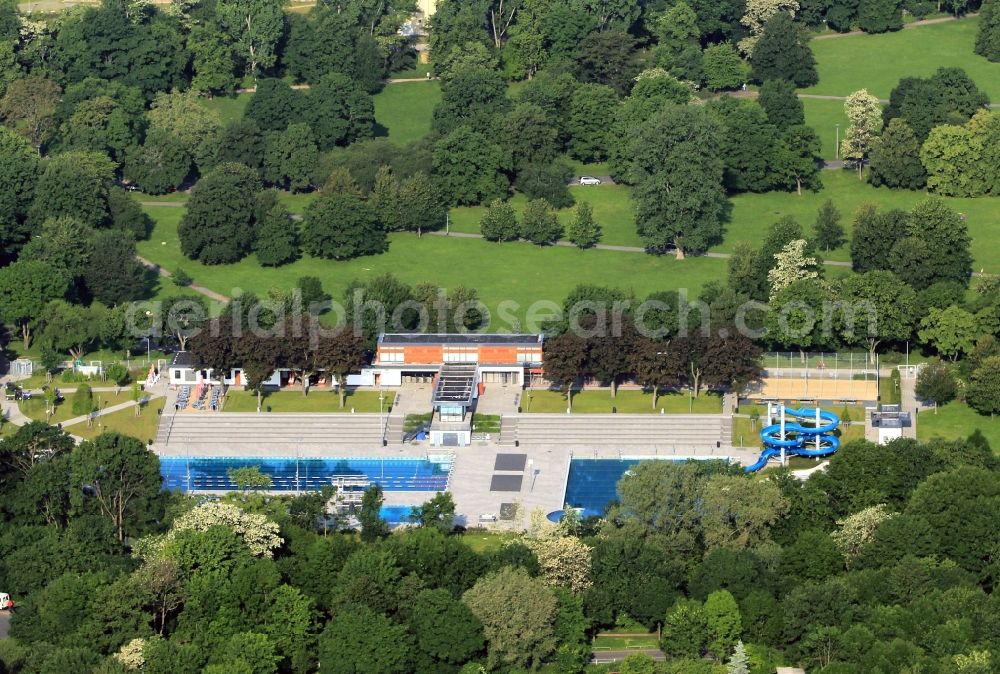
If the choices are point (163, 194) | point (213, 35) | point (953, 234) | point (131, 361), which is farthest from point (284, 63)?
point (953, 234)

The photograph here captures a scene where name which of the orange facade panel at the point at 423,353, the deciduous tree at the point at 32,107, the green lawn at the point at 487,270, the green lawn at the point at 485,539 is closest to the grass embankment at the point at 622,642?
the green lawn at the point at 485,539

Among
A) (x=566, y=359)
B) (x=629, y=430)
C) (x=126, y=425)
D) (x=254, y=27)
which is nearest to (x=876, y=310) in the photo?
(x=629, y=430)

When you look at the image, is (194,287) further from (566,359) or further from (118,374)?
(566,359)

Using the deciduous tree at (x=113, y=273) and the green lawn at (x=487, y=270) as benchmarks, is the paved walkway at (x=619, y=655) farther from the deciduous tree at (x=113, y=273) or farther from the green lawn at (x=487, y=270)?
the deciduous tree at (x=113, y=273)

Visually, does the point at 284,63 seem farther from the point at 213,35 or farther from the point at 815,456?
the point at 815,456

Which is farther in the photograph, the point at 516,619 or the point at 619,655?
the point at 619,655

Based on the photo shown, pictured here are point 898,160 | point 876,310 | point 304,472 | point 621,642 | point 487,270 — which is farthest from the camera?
point 898,160

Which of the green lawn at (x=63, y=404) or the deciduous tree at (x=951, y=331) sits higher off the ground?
the deciduous tree at (x=951, y=331)

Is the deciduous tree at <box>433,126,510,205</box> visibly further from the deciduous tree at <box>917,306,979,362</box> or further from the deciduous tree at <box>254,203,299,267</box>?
the deciduous tree at <box>917,306,979,362</box>
